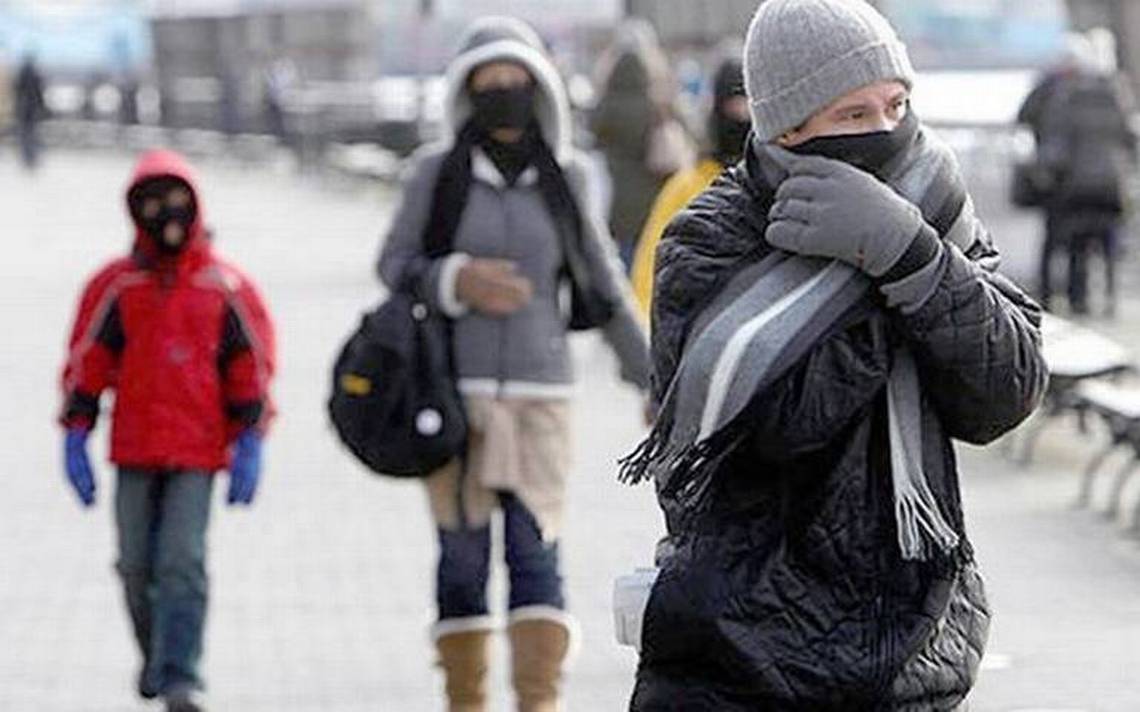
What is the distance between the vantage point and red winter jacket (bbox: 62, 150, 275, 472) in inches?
356

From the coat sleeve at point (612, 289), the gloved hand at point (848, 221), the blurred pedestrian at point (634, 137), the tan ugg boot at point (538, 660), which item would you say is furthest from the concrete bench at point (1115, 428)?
the gloved hand at point (848, 221)

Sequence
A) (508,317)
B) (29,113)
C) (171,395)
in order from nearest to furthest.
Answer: (508,317) → (171,395) → (29,113)

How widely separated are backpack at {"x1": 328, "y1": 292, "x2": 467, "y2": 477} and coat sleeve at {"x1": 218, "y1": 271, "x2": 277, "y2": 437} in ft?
1.73

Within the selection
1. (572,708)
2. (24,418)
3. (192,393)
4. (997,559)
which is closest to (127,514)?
(192,393)

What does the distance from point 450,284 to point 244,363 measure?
2.84ft

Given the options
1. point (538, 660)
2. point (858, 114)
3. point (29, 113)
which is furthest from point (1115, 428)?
point (29, 113)

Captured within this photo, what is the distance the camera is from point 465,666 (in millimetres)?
8695

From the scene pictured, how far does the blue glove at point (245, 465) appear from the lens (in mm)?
9148

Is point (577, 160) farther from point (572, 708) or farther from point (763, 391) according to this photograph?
point (763, 391)

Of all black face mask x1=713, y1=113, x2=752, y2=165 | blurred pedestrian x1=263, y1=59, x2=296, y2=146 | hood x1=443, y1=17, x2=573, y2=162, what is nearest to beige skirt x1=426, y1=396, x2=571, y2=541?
hood x1=443, y1=17, x2=573, y2=162

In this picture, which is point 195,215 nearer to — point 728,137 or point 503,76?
point 503,76

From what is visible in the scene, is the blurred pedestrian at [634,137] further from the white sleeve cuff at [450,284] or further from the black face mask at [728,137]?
the white sleeve cuff at [450,284]

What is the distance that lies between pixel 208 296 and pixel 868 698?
4.55 meters

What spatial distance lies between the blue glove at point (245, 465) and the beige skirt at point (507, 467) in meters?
0.70
